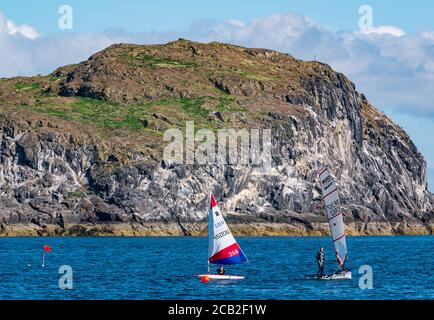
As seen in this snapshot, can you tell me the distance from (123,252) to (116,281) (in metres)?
58.0

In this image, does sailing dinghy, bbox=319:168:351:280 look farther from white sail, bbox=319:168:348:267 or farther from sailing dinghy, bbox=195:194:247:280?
sailing dinghy, bbox=195:194:247:280

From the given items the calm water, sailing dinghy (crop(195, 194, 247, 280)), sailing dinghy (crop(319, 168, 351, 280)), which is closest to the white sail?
sailing dinghy (crop(319, 168, 351, 280))

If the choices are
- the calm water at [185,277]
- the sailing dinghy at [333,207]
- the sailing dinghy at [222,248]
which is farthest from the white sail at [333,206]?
the sailing dinghy at [222,248]

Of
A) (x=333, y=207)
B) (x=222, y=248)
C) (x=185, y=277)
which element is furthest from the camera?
(x=185, y=277)

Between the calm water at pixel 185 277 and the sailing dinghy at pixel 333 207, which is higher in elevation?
the sailing dinghy at pixel 333 207

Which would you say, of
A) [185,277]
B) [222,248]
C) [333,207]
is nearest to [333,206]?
[333,207]

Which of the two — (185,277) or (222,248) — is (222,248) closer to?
(222,248)

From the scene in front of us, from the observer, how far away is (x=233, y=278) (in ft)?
280

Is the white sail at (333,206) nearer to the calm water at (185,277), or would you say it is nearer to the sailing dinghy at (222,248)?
the calm water at (185,277)

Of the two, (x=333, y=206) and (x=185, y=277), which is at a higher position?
(x=333, y=206)

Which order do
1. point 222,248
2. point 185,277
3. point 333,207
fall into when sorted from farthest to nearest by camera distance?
point 185,277 < point 222,248 < point 333,207
